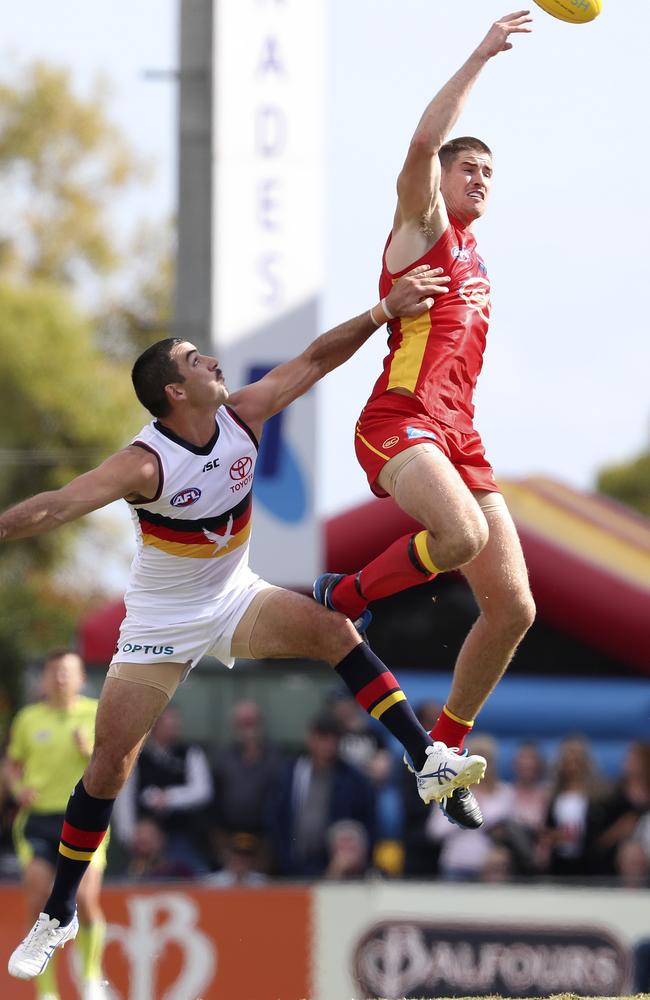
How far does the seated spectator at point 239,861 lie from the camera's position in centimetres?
1322

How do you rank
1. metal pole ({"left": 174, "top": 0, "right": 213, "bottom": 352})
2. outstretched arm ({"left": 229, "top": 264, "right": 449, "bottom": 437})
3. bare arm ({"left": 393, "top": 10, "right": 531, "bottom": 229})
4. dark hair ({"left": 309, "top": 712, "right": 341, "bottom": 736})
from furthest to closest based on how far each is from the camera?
1. metal pole ({"left": 174, "top": 0, "right": 213, "bottom": 352})
2. dark hair ({"left": 309, "top": 712, "right": 341, "bottom": 736})
3. outstretched arm ({"left": 229, "top": 264, "right": 449, "bottom": 437})
4. bare arm ({"left": 393, "top": 10, "right": 531, "bottom": 229})

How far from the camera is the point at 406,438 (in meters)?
7.75

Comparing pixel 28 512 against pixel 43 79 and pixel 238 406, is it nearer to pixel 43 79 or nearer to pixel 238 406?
pixel 238 406

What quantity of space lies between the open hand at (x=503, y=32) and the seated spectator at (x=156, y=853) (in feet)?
23.8

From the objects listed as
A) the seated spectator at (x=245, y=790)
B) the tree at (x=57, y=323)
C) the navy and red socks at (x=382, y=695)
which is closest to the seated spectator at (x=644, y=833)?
the seated spectator at (x=245, y=790)

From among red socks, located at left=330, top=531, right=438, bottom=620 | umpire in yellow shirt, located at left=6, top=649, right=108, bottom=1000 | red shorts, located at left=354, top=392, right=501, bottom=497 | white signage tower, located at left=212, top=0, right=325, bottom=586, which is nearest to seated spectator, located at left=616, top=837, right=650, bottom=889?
white signage tower, located at left=212, top=0, right=325, bottom=586

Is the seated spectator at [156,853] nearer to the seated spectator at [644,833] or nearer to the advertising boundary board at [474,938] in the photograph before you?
the advertising boundary board at [474,938]

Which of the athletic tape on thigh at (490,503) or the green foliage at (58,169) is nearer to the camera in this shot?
the athletic tape on thigh at (490,503)

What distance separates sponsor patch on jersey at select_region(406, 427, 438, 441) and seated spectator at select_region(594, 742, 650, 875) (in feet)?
19.5

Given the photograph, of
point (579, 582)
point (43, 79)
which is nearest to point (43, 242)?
point (43, 79)

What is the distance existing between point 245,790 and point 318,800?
596 millimetres

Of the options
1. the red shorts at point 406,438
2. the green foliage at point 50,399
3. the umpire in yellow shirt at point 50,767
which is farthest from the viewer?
the green foliage at point 50,399

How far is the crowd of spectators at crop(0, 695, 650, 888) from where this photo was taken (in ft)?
42.7

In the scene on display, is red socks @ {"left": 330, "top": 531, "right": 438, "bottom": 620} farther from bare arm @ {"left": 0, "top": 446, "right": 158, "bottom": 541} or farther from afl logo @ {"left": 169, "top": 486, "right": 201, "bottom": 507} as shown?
bare arm @ {"left": 0, "top": 446, "right": 158, "bottom": 541}
